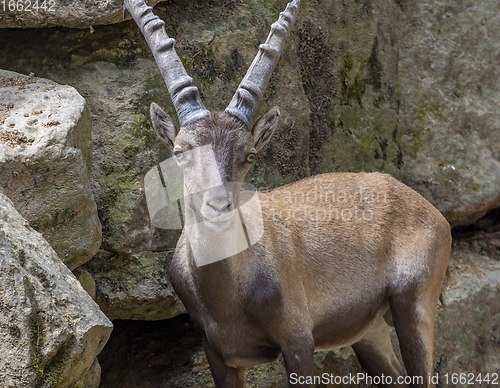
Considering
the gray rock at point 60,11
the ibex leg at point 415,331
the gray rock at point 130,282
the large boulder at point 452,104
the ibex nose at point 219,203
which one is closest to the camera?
the ibex nose at point 219,203

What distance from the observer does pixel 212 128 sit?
473cm

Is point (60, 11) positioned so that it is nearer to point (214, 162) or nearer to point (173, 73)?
point (173, 73)

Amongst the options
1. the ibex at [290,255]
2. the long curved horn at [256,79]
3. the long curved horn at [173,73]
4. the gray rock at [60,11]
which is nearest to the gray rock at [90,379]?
the ibex at [290,255]

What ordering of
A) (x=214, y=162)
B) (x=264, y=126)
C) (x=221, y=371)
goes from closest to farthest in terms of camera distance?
(x=214, y=162) → (x=264, y=126) → (x=221, y=371)

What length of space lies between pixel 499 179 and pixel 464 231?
3.56ft

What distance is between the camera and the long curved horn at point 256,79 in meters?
4.93

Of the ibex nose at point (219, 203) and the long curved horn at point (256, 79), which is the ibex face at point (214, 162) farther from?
the long curved horn at point (256, 79)

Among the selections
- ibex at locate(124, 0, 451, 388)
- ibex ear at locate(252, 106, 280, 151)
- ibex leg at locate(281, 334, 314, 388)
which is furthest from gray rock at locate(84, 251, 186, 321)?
ibex ear at locate(252, 106, 280, 151)

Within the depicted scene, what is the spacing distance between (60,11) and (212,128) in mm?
2581

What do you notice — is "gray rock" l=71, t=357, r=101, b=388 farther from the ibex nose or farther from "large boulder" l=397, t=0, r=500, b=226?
"large boulder" l=397, t=0, r=500, b=226

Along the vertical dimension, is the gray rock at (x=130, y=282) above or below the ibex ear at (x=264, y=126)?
below

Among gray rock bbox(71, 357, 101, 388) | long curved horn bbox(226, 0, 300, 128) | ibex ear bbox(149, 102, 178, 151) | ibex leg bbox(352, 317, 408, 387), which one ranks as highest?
long curved horn bbox(226, 0, 300, 128)

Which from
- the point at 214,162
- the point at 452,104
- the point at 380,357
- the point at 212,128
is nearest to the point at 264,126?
the point at 212,128

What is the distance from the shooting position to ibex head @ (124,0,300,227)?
14.8 ft
